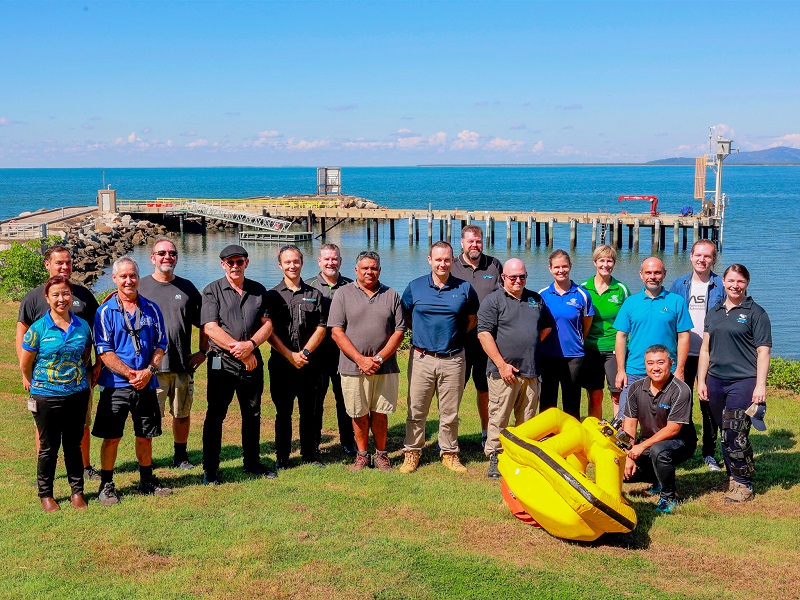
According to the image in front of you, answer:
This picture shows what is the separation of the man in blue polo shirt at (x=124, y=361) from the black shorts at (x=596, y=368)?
12.5ft

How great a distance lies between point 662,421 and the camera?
21.2 ft

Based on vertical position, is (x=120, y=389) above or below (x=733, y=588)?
above

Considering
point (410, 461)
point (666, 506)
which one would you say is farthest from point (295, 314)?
point (666, 506)

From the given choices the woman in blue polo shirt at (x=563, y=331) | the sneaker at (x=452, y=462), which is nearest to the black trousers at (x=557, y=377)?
the woman in blue polo shirt at (x=563, y=331)

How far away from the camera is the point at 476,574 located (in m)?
5.08

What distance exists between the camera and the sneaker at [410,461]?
726 centimetres

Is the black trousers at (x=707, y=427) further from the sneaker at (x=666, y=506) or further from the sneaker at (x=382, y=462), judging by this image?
the sneaker at (x=382, y=462)

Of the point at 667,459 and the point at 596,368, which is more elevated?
the point at 596,368

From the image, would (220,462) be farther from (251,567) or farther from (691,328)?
(691,328)

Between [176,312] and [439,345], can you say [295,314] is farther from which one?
[439,345]

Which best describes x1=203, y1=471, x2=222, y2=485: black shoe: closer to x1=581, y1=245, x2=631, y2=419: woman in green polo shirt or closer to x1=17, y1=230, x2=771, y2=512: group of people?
x1=17, y1=230, x2=771, y2=512: group of people

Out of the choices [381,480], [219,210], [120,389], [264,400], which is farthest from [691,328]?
[219,210]

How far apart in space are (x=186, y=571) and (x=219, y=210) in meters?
50.9

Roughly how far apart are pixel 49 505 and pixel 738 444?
529 centimetres
